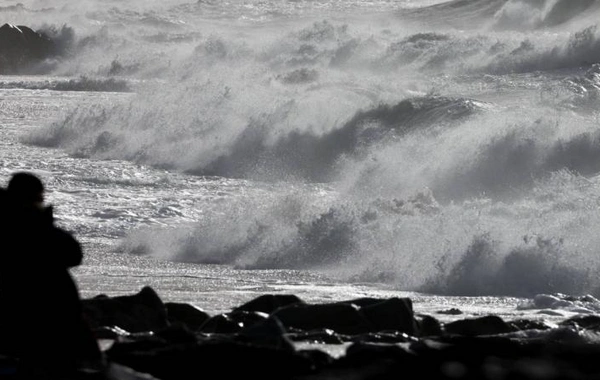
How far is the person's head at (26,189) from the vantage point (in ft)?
21.0

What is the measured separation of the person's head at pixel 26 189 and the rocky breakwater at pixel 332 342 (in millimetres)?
1169

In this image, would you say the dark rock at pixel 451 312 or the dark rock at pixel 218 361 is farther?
the dark rock at pixel 451 312

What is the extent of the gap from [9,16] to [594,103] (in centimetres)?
5030

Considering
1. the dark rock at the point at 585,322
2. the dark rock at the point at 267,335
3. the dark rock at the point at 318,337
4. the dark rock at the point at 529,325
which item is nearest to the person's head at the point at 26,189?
the dark rock at the point at 267,335

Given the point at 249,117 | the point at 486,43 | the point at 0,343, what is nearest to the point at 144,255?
the point at 0,343

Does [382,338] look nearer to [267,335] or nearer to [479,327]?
[479,327]

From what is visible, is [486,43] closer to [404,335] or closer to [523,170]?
[523,170]

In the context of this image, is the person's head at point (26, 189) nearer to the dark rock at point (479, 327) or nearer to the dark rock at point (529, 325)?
the dark rock at point (479, 327)

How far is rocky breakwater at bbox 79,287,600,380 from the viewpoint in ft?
24.1

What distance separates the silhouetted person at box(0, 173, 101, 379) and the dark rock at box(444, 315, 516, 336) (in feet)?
12.7

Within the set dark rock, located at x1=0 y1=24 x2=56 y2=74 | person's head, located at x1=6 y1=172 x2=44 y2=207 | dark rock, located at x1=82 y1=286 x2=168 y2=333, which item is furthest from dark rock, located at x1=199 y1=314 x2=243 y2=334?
dark rock, located at x1=0 y1=24 x2=56 y2=74

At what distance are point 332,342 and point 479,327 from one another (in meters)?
1.27

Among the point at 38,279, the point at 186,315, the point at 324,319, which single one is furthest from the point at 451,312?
the point at 38,279

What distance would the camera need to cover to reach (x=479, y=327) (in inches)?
390
